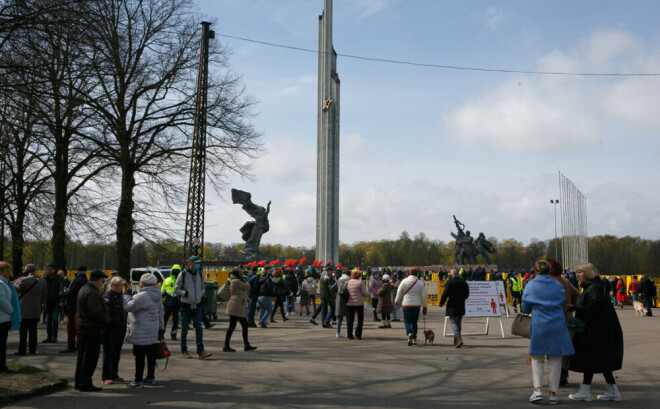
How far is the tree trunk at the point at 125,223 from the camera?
2419 cm

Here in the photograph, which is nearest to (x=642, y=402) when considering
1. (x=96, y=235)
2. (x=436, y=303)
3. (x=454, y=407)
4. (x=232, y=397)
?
(x=454, y=407)

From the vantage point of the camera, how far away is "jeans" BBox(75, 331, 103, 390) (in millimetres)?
7840

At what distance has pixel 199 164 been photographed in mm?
23312

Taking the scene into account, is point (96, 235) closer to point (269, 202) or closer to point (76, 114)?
point (76, 114)

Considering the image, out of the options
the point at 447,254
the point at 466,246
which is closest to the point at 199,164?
the point at 466,246

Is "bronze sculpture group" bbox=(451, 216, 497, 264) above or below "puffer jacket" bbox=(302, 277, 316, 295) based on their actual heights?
above

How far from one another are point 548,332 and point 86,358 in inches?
227

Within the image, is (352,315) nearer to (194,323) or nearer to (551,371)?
(194,323)

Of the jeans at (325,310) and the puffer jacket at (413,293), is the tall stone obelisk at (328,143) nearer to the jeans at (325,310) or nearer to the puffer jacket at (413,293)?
the jeans at (325,310)

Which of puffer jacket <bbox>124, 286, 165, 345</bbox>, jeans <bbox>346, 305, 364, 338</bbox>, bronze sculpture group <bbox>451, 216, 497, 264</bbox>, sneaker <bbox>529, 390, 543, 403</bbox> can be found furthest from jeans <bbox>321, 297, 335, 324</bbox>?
bronze sculpture group <bbox>451, 216, 497, 264</bbox>

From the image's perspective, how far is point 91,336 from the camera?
26.0 ft

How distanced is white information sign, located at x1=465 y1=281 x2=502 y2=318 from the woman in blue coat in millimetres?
8056

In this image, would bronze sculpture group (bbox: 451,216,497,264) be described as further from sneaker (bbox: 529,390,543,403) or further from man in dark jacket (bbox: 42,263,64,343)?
sneaker (bbox: 529,390,543,403)

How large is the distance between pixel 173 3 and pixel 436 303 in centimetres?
1840
